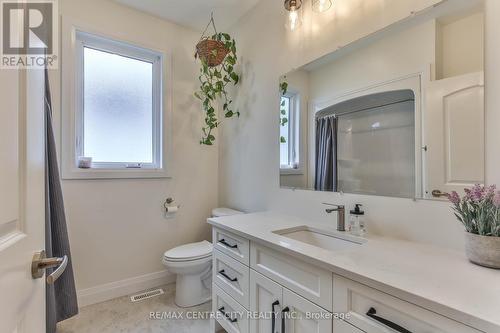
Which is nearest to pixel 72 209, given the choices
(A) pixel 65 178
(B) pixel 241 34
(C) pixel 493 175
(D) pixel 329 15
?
(A) pixel 65 178

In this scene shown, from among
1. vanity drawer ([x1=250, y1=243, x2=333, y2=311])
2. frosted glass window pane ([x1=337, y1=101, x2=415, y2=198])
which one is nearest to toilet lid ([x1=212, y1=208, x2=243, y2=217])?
vanity drawer ([x1=250, y1=243, x2=333, y2=311])

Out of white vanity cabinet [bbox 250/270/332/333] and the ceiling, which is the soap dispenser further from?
the ceiling

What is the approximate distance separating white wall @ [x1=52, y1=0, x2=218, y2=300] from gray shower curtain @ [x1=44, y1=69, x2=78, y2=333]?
0.30 m

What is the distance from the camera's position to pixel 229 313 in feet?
4.99

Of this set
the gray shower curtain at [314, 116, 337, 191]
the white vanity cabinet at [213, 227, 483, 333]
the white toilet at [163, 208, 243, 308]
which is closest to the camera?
the white vanity cabinet at [213, 227, 483, 333]

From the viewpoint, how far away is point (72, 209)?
204 cm

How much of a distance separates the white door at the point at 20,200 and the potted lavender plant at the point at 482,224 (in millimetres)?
1329

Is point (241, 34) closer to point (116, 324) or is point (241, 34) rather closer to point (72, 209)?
point (72, 209)

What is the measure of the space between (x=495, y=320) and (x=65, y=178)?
8.22 feet

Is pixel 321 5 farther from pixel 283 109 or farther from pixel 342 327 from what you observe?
pixel 342 327

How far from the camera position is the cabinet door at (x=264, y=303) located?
3.84 feet

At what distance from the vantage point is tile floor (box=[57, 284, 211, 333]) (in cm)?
178

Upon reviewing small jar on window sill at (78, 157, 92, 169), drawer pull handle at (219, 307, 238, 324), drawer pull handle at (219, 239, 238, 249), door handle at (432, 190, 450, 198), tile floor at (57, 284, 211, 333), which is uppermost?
small jar on window sill at (78, 157, 92, 169)

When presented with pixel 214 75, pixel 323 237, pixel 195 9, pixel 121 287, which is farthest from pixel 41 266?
pixel 195 9
